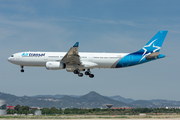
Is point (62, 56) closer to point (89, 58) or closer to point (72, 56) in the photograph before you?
point (72, 56)

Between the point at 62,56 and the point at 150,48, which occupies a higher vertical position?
the point at 150,48

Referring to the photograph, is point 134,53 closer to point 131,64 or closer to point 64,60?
point 131,64

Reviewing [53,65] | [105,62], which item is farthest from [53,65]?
[105,62]

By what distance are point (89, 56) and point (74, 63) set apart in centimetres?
371

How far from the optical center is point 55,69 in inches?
2290

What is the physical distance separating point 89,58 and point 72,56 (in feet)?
14.6

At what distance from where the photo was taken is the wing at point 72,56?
54.3 meters

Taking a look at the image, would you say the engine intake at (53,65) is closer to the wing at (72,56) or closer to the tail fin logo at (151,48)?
the wing at (72,56)

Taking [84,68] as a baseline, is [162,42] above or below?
above

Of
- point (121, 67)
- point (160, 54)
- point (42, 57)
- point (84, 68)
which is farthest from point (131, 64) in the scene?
point (42, 57)

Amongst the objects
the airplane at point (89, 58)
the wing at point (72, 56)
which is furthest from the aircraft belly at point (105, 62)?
the wing at point (72, 56)

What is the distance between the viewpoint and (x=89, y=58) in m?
59.4

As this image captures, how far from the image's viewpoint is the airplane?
5812 cm

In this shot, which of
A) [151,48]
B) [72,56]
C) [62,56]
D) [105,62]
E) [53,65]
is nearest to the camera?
[72,56]
